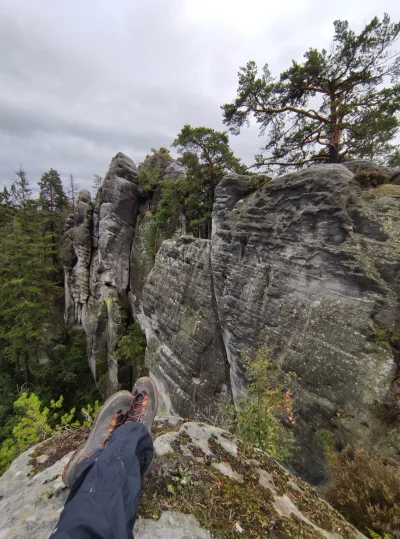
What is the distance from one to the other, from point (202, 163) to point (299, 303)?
29.7ft

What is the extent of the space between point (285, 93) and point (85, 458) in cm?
1263

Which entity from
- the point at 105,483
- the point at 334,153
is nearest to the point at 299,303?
the point at 105,483

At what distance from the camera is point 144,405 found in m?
A: 3.25

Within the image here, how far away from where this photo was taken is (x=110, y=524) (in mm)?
1494

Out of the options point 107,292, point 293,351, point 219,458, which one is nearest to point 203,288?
point 293,351

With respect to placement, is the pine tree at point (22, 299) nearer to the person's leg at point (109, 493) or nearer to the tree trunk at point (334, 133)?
the person's leg at point (109, 493)

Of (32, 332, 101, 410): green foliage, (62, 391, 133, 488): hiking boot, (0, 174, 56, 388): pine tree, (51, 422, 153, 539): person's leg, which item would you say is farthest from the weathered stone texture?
Answer: (32, 332, 101, 410): green foliage

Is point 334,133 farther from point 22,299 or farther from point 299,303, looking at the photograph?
point 22,299

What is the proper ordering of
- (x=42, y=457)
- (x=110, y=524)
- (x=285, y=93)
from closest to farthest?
(x=110, y=524)
(x=42, y=457)
(x=285, y=93)

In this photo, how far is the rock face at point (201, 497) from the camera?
168cm

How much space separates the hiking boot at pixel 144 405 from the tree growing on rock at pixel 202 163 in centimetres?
966

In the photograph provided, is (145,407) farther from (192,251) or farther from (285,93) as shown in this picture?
(285,93)

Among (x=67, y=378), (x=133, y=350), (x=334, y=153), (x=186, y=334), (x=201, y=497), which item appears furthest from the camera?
(x=67, y=378)

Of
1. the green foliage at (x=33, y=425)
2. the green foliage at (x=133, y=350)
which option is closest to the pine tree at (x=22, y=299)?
the green foliage at (x=133, y=350)
